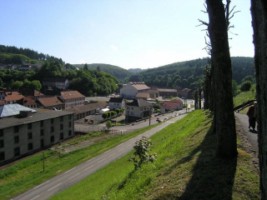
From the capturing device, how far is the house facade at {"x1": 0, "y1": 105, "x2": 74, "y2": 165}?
48.5m

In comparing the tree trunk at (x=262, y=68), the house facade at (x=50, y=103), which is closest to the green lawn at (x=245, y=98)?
the tree trunk at (x=262, y=68)

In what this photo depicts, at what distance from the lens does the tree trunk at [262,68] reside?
13.8 feet

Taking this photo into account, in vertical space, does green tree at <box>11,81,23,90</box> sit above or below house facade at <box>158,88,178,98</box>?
above

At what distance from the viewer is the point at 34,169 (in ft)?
142

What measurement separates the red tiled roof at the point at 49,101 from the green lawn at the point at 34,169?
47.6 metres

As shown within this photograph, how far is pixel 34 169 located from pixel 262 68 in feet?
141

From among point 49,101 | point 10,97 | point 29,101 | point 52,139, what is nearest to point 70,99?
point 49,101

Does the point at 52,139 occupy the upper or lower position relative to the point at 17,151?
upper

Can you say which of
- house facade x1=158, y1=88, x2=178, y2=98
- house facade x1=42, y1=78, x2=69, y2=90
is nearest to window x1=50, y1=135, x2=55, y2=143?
house facade x1=42, y1=78, x2=69, y2=90

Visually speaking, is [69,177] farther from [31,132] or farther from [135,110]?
[135,110]

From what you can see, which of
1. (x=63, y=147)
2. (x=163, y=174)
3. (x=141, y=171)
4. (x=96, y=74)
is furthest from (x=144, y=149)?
(x=96, y=74)

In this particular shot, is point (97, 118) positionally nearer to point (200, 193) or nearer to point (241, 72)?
point (200, 193)

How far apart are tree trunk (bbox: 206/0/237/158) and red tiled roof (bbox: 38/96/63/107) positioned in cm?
9082

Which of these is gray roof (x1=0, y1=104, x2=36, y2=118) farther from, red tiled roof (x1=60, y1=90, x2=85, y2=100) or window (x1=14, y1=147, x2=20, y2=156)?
red tiled roof (x1=60, y1=90, x2=85, y2=100)
